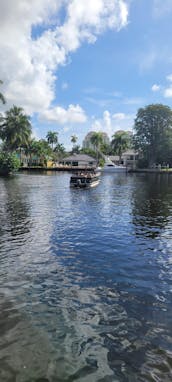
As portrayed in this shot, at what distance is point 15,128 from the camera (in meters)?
80.8

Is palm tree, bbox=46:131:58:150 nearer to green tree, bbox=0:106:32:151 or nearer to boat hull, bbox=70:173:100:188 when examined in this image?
green tree, bbox=0:106:32:151

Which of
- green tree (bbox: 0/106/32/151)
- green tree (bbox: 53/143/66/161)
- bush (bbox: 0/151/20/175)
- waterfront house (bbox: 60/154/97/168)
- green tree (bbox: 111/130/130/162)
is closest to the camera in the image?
bush (bbox: 0/151/20/175)

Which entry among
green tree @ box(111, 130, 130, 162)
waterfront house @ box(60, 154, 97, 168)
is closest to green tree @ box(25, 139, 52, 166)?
waterfront house @ box(60, 154, 97, 168)

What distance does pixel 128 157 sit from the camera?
125 metres

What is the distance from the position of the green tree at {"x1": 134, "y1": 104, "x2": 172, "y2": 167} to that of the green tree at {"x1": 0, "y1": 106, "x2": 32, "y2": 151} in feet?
122

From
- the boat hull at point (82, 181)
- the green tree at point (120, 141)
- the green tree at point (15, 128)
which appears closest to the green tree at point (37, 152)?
the green tree at point (15, 128)

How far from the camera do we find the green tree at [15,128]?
8069cm

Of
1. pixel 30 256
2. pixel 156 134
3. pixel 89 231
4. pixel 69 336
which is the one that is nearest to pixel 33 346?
pixel 69 336

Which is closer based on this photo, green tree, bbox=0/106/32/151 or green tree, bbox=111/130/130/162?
green tree, bbox=0/106/32/151

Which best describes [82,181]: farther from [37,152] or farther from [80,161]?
[80,161]

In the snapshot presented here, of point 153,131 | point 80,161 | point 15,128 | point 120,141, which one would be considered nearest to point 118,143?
point 120,141

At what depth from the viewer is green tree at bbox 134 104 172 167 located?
297ft

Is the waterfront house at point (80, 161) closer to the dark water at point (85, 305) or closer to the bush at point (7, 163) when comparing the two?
the bush at point (7, 163)

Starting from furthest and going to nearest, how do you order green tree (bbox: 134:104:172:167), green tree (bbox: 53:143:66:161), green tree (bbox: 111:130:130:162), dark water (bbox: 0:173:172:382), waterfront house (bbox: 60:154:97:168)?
green tree (bbox: 53:143:66:161) → green tree (bbox: 111:130:130:162) → waterfront house (bbox: 60:154:97:168) → green tree (bbox: 134:104:172:167) → dark water (bbox: 0:173:172:382)
